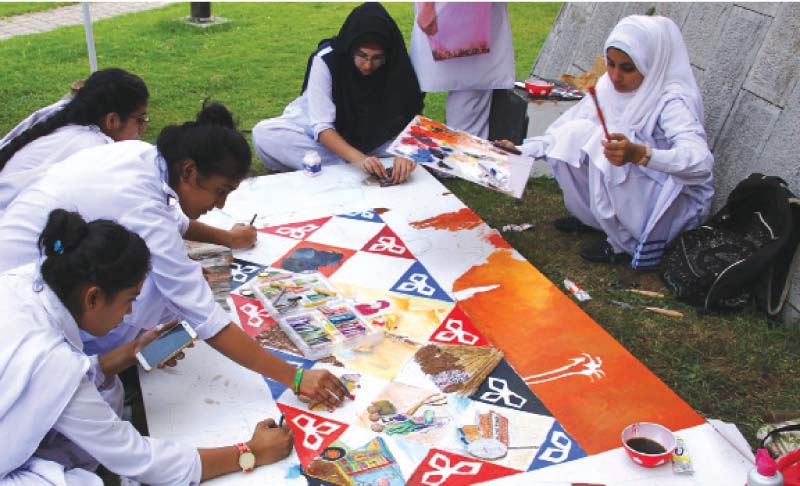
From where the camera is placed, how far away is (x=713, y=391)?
305cm

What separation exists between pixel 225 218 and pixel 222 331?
1.50 metres

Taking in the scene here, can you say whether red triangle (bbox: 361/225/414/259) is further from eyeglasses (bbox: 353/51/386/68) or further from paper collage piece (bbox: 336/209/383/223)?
eyeglasses (bbox: 353/51/386/68)

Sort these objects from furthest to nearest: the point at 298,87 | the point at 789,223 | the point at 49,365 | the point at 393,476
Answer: the point at 298,87
the point at 789,223
the point at 393,476
the point at 49,365

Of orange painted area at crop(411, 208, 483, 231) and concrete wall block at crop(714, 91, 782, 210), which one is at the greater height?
concrete wall block at crop(714, 91, 782, 210)

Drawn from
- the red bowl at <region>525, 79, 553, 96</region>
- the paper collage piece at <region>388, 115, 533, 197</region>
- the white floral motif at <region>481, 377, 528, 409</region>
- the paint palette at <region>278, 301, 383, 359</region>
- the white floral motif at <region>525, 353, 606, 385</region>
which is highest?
the red bowl at <region>525, 79, 553, 96</region>

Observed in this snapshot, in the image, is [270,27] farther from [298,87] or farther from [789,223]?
[789,223]

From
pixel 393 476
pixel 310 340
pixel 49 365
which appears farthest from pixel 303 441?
pixel 49 365

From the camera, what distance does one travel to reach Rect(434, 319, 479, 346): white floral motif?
2.98m

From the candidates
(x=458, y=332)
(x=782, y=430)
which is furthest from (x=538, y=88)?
(x=782, y=430)

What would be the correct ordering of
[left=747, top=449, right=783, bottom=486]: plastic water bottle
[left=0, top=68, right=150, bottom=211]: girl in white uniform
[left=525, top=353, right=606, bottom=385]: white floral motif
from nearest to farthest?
1. [left=747, top=449, right=783, bottom=486]: plastic water bottle
2. [left=525, top=353, right=606, bottom=385]: white floral motif
3. [left=0, top=68, right=150, bottom=211]: girl in white uniform

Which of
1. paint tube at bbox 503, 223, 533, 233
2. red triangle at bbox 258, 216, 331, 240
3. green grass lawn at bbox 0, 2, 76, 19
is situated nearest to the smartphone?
red triangle at bbox 258, 216, 331, 240

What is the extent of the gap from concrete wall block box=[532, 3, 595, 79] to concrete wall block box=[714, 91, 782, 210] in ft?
6.33

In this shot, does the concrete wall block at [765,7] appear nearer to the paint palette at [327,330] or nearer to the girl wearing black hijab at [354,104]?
the girl wearing black hijab at [354,104]

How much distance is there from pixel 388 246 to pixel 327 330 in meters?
0.84
